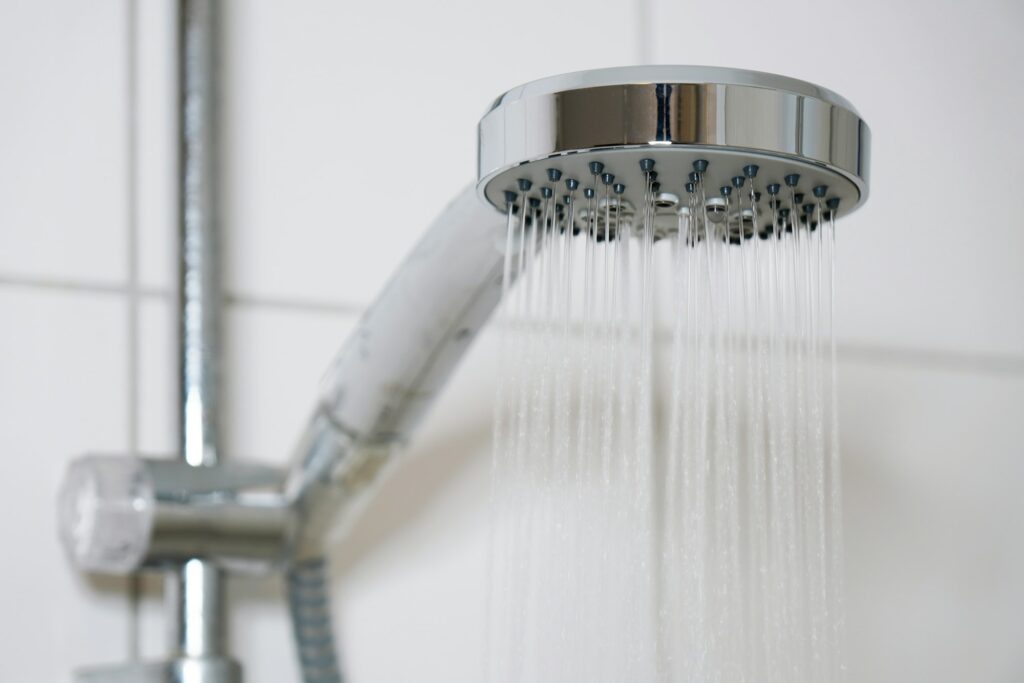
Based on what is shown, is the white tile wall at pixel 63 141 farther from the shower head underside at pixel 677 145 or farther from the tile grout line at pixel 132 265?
the shower head underside at pixel 677 145

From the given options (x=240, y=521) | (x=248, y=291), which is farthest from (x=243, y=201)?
(x=240, y=521)

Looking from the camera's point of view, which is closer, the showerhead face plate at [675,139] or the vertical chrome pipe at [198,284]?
the showerhead face plate at [675,139]

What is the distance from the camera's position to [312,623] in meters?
0.47

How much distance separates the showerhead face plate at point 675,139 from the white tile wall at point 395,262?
0.67 feet

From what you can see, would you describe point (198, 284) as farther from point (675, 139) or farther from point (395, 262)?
point (675, 139)

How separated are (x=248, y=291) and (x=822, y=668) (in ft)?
0.88

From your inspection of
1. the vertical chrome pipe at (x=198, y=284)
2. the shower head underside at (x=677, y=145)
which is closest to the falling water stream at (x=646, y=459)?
the shower head underside at (x=677, y=145)

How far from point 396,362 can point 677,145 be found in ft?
0.47

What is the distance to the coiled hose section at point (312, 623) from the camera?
47 cm

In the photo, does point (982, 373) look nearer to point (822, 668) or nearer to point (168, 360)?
point (822, 668)

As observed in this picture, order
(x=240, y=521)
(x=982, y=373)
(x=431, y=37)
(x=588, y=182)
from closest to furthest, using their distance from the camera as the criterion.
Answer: (x=588, y=182) → (x=240, y=521) → (x=431, y=37) → (x=982, y=373)

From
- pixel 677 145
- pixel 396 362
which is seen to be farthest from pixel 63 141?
pixel 677 145

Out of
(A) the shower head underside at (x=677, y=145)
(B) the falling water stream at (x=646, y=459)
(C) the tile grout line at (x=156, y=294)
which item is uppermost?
(A) the shower head underside at (x=677, y=145)

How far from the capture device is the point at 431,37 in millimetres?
585
